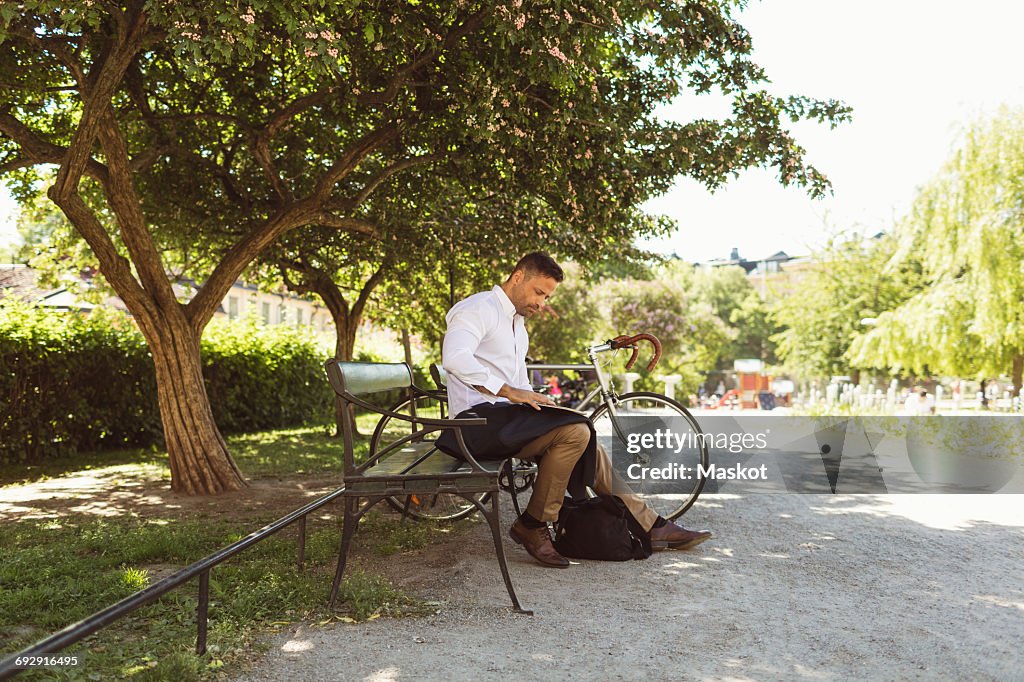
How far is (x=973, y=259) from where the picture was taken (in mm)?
17516

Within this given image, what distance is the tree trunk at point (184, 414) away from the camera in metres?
7.73

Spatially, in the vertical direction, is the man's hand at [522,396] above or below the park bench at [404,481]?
above

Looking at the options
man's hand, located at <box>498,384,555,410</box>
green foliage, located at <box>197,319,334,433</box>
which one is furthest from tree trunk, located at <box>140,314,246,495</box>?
green foliage, located at <box>197,319,334,433</box>

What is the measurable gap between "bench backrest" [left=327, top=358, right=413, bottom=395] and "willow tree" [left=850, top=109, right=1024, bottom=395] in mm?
15521

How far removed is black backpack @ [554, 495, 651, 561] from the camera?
486 centimetres

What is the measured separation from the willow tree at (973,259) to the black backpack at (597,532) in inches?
595

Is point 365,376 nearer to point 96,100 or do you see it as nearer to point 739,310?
point 96,100

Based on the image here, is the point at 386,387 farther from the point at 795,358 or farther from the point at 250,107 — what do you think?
the point at 795,358

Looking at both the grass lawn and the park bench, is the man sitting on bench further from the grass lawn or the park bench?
the grass lawn

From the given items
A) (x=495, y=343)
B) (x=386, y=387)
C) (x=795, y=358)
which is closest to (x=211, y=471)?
(x=386, y=387)

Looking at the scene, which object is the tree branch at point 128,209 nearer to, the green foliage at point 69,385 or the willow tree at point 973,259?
the green foliage at point 69,385

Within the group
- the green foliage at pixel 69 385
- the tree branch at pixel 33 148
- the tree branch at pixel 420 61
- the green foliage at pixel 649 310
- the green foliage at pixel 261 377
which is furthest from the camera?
the green foliage at pixel 649 310

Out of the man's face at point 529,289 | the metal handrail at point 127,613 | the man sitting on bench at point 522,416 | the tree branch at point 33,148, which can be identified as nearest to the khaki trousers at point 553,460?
the man sitting on bench at point 522,416

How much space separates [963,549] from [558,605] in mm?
2784
